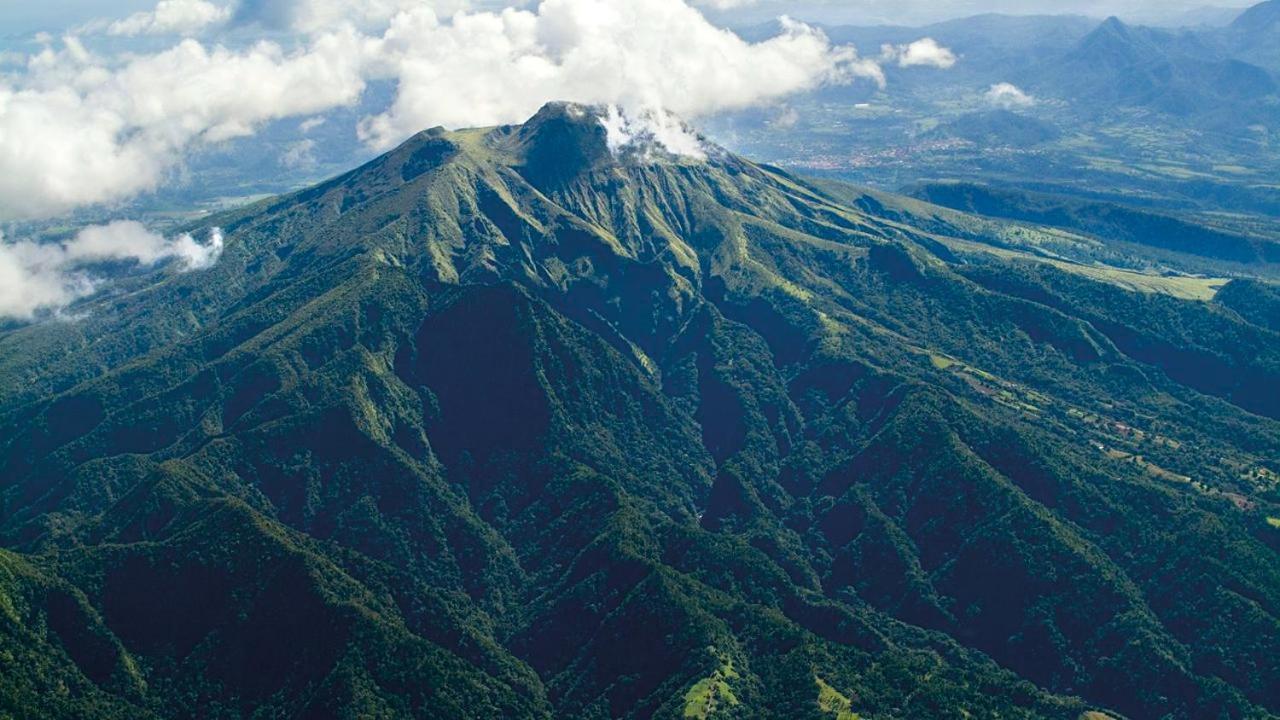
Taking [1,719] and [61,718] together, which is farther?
[61,718]
